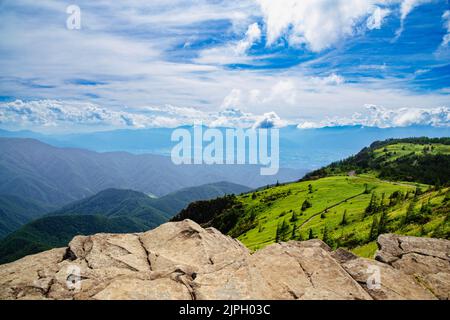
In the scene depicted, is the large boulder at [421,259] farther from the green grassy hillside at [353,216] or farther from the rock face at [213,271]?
the green grassy hillside at [353,216]

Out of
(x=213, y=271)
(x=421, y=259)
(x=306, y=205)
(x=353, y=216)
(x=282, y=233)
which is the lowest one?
(x=282, y=233)

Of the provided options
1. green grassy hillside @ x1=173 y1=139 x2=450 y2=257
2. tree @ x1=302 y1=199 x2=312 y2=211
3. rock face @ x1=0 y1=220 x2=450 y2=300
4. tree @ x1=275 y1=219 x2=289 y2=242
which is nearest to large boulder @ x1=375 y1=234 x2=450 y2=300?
rock face @ x1=0 y1=220 x2=450 y2=300

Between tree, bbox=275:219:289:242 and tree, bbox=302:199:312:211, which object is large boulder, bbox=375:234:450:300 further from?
tree, bbox=302:199:312:211

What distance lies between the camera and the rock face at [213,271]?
23234 millimetres

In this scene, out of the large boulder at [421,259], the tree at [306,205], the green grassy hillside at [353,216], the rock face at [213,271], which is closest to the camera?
the rock face at [213,271]

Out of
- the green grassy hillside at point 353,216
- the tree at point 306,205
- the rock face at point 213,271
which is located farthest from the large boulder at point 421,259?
the tree at point 306,205

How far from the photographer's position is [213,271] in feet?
86.3

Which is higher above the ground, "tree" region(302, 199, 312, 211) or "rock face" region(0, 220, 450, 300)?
"rock face" region(0, 220, 450, 300)

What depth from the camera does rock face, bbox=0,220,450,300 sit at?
23.2m

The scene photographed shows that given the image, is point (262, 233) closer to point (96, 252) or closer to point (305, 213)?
point (305, 213)

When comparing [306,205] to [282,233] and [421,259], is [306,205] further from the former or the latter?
[421,259]

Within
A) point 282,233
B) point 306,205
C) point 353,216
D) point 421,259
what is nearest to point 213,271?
point 421,259

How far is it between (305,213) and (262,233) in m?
23.1
